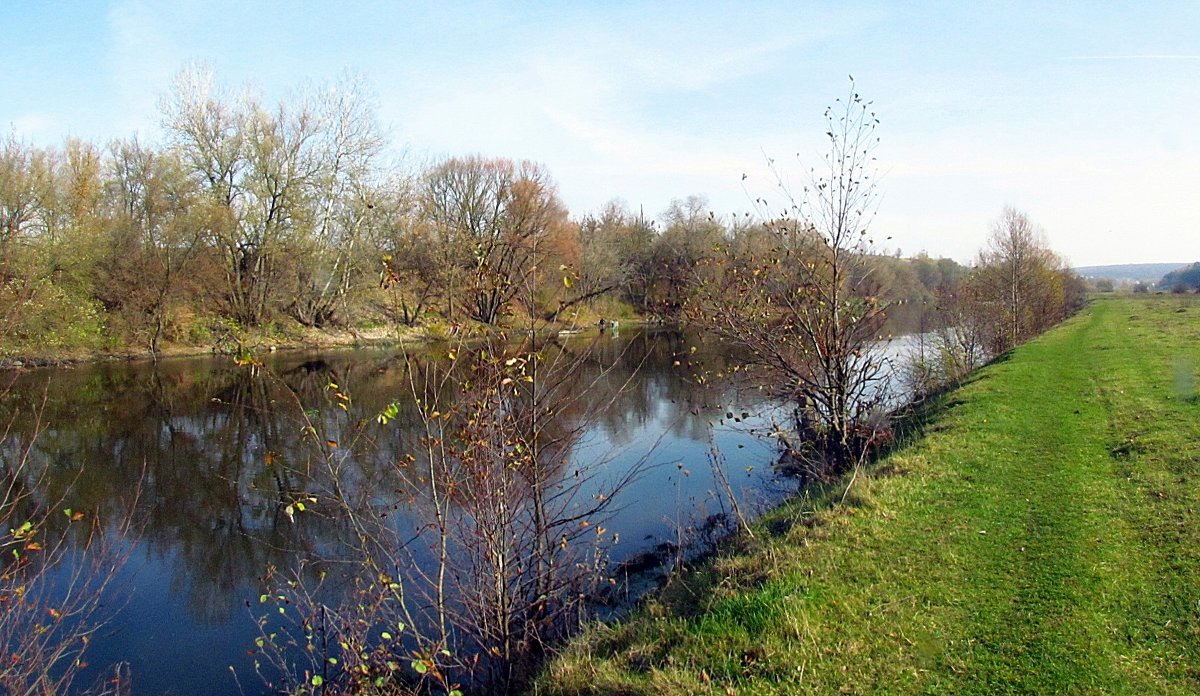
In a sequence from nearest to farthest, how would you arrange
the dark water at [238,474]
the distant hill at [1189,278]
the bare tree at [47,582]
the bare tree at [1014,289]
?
the bare tree at [47,582], the dark water at [238,474], the bare tree at [1014,289], the distant hill at [1189,278]

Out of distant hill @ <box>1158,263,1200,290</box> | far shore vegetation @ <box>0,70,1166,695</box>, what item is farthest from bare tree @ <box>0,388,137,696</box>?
distant hill @ <box>1158,263,1200,290</box>

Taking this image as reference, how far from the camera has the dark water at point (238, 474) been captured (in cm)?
738

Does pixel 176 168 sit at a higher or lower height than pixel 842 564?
higher

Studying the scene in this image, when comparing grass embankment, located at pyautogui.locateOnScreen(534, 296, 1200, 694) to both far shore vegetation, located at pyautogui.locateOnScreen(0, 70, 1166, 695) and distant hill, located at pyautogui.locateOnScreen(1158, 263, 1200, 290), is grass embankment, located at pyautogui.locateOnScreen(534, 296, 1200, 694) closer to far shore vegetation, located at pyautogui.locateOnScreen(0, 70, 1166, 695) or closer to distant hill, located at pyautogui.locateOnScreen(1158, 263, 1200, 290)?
far shore vegetation, located at pyautogui.locateOnScreen(0, 70, 1166, 695)

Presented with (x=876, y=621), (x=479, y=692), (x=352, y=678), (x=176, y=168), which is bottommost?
(x=479, y=692)

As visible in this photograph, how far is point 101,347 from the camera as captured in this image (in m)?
30.5

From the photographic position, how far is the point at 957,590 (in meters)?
5.20

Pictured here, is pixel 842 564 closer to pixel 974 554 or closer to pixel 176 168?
pixel 974 554

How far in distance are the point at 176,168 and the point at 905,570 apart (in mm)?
36820

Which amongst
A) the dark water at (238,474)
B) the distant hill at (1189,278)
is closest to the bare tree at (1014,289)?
the dark water at (238,474)

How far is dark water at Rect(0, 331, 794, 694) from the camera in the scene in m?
7.38

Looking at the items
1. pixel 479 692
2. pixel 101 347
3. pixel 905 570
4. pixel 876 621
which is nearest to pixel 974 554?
pixel 905 570

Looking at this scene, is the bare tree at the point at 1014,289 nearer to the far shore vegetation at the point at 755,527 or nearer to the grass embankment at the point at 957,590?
the far shore vegetation at the point at 755,527

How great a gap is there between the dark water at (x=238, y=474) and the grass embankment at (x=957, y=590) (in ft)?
5.50
